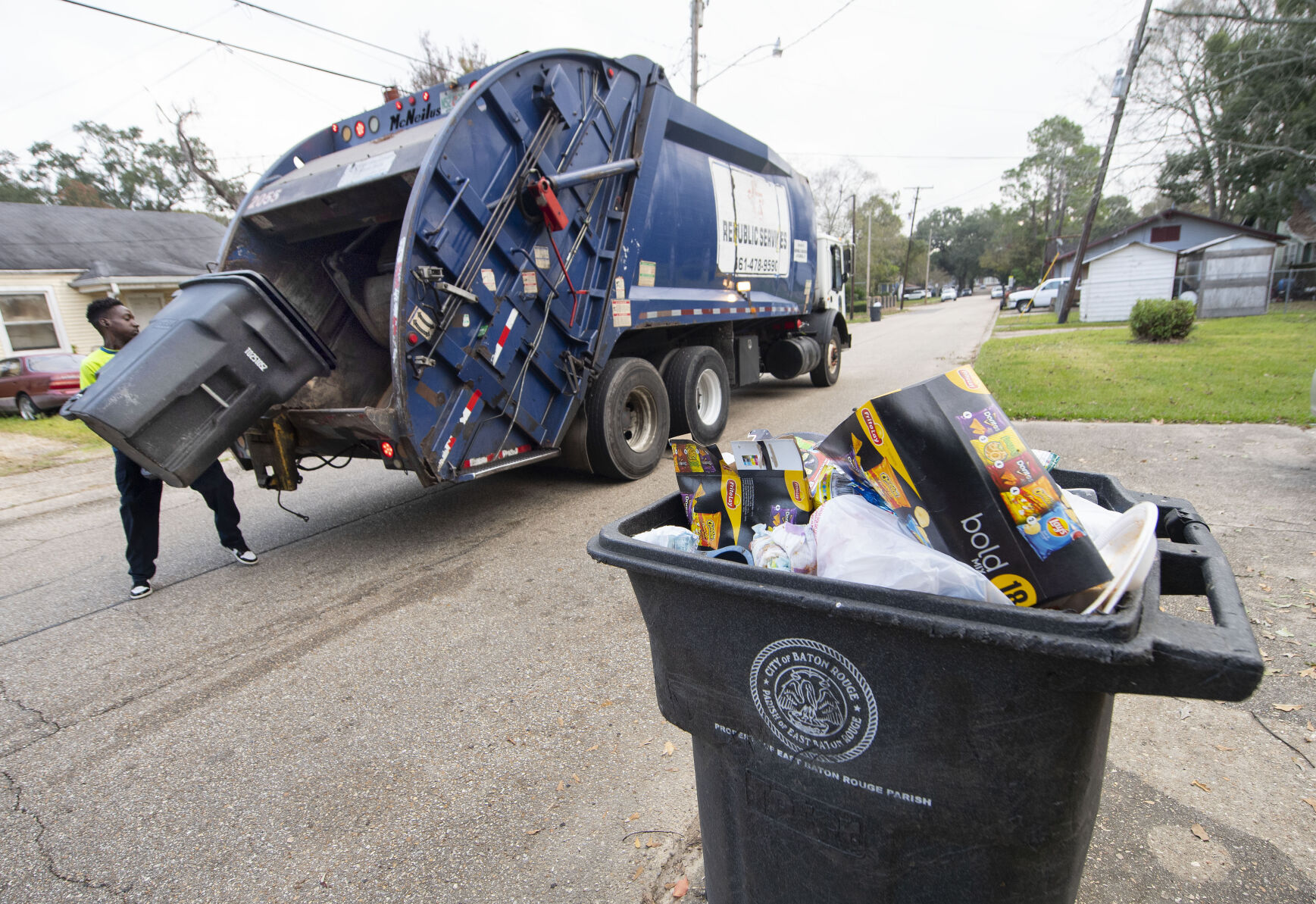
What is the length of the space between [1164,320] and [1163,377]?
5.56 m

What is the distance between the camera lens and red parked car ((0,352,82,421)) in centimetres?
1258

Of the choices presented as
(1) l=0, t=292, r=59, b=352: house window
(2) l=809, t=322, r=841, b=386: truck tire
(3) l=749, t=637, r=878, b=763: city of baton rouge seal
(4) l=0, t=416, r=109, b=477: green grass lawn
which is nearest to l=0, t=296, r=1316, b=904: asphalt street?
(3) l=749, t=637, r=878, b=763: city of baton rouge seal

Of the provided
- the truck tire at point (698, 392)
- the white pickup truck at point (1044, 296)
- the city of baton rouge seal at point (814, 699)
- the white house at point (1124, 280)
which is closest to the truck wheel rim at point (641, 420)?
the truck tire at point (698, 392)

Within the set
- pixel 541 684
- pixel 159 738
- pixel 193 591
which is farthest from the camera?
pixel 193 591

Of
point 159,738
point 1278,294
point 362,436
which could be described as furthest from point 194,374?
point 1278,294

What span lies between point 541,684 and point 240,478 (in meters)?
5.82

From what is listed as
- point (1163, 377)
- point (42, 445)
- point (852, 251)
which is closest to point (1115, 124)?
point (852, 251)

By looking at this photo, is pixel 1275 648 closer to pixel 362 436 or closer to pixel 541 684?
pixel 541 684

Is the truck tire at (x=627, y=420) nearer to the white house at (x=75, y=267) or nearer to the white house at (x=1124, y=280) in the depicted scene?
the white house at (x=75, y=267)

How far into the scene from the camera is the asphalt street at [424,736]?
1977 millimetres

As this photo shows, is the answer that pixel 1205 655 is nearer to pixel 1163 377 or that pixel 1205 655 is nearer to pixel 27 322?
pixel 1163 377

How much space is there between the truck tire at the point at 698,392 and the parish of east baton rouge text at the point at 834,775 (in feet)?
17.0

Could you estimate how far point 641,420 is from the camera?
629 centimetres

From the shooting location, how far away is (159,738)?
8.95 ft
